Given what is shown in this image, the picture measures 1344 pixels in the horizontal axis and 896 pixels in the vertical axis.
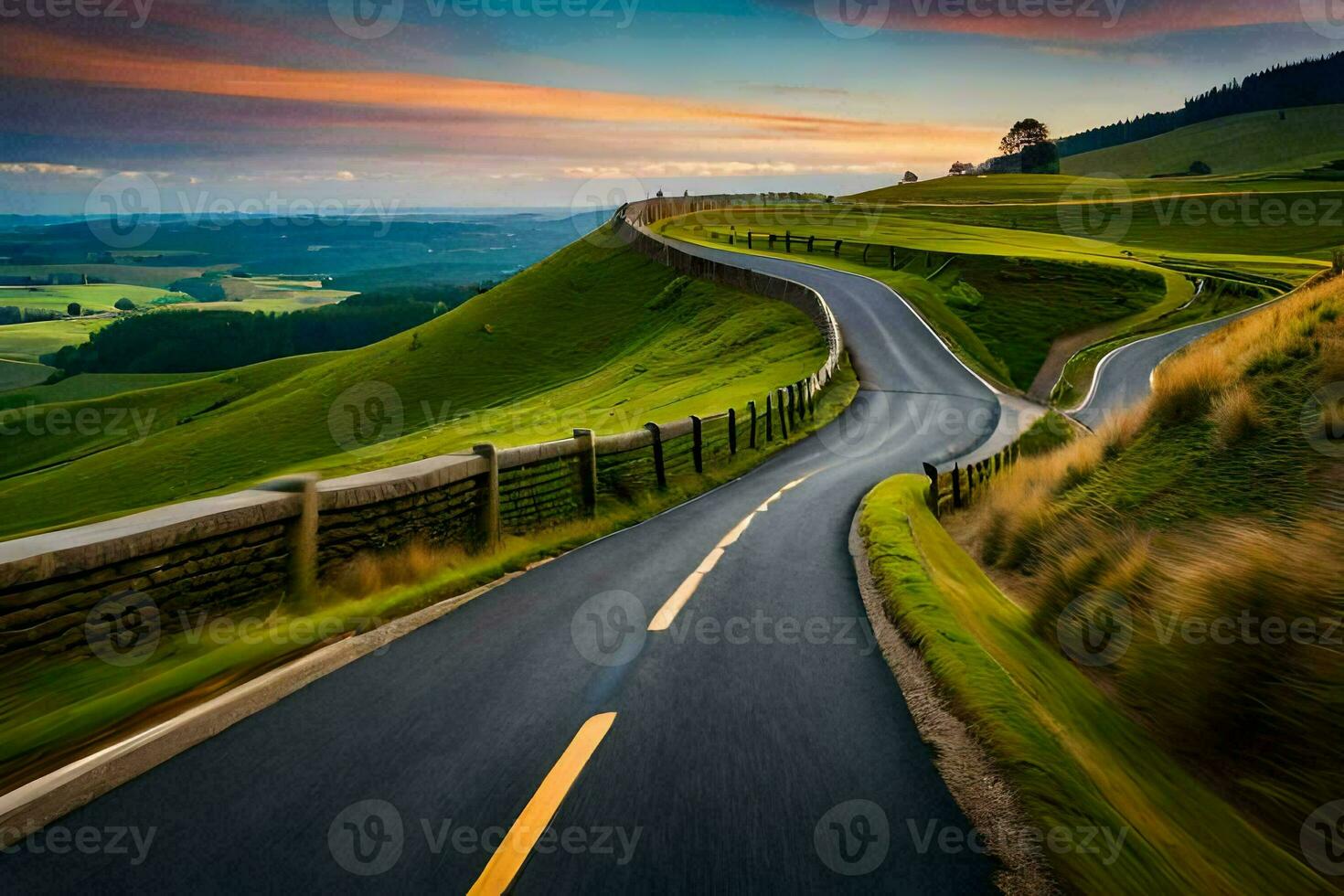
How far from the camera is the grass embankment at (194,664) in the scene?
15.6ft

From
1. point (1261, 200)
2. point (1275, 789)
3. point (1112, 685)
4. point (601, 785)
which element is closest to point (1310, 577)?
point (1275, 789)

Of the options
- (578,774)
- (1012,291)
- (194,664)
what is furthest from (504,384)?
(578,774)

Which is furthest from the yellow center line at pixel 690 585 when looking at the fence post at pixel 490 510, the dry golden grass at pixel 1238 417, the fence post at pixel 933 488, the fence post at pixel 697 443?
the dry golden grass at pixel 1238 417

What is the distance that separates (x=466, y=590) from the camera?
339 inches

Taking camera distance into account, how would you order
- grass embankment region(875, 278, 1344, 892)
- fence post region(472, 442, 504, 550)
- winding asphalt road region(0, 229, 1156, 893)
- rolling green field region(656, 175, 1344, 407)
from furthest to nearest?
rolling green field region(656, 175, 1344, 407)
fence post region(472, 442, 504, 550)
grass embankment region(875, 278, 1344, 892)
winding asphalt road region(0, 229, 1156, 893)

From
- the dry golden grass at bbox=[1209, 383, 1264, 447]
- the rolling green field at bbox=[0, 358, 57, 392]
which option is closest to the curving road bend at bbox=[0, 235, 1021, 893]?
the dry golden grass at bbox=[1209, 383, 1264, 447]

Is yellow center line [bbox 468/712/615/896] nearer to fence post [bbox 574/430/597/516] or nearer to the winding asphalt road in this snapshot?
the winding asphalt road

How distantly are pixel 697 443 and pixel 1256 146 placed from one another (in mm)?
214954

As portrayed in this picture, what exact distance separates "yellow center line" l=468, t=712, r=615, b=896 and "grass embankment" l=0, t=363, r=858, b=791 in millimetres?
2591

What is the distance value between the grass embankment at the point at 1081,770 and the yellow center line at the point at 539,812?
2362mm

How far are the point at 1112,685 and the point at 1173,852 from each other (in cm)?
271

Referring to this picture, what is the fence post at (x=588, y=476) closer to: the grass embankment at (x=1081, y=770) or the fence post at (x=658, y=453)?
the fence post at (x=658, y=453)

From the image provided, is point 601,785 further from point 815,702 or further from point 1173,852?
point 1173,852

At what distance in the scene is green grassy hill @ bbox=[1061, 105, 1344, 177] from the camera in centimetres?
16788
